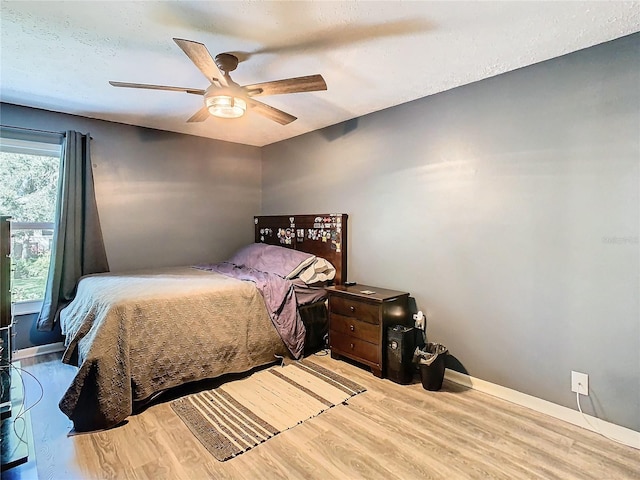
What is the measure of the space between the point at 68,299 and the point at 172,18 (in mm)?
2841

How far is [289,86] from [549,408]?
8.72 ft

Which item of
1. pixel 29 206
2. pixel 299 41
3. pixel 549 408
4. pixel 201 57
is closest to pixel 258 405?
pixel 549 408

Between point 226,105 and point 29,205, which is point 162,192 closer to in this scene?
point 29,205

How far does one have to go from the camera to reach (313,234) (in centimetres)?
397

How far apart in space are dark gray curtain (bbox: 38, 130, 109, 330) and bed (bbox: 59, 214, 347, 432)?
13.3 inches

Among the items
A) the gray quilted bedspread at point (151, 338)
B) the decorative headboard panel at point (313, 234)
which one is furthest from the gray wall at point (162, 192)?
the gray quilted bedspread at point (151, 338)

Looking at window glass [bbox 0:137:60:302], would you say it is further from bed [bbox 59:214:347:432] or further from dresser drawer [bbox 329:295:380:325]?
dresser drawer [bbox 329:295:380:325]

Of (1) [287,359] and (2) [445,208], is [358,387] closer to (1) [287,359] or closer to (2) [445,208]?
(1) [287,359]

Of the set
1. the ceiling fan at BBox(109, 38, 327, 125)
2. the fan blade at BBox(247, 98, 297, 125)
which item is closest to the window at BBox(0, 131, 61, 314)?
the ceiling fan at BBox(109, 38, 327, 125)

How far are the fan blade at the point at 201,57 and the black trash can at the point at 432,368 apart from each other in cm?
237

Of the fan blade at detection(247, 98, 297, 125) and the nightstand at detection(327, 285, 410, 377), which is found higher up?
the fan blade at detection(247, 98, 297, 125)

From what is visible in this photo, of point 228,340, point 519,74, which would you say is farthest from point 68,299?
point 519,74

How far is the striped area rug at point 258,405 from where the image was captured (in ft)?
6.63

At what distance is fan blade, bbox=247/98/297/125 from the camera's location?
238cm
